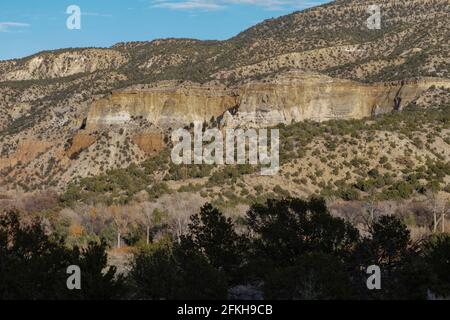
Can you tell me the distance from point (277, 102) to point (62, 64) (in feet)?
273

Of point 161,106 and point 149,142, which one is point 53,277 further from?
point 161,106

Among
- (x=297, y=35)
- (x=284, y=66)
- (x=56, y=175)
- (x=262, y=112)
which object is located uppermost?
(x=297, y=35)

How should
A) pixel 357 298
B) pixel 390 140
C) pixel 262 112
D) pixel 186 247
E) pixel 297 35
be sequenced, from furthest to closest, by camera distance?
pixel 297 35 → pixel 262 112 → pixel 390 140 → pixel 186 247 → pixel 357 298

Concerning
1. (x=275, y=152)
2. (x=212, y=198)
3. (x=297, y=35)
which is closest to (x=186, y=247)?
(x=212, y=198)

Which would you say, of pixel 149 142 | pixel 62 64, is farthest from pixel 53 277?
Result: pixel 62 64

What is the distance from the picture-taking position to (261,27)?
12912 centimetres

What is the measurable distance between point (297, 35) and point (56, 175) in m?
49.8

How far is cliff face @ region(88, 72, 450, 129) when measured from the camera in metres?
77.5

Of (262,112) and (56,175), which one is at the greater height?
(262,112)

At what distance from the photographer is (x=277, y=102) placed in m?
79.0

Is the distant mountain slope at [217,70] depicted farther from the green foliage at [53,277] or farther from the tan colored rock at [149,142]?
the green foliage at [53,277]

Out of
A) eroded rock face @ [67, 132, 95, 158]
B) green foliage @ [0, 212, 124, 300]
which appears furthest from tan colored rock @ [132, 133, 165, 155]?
green foliage @ [0, 212, 124, 300]

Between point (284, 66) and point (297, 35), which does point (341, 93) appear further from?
point (297, 35)
